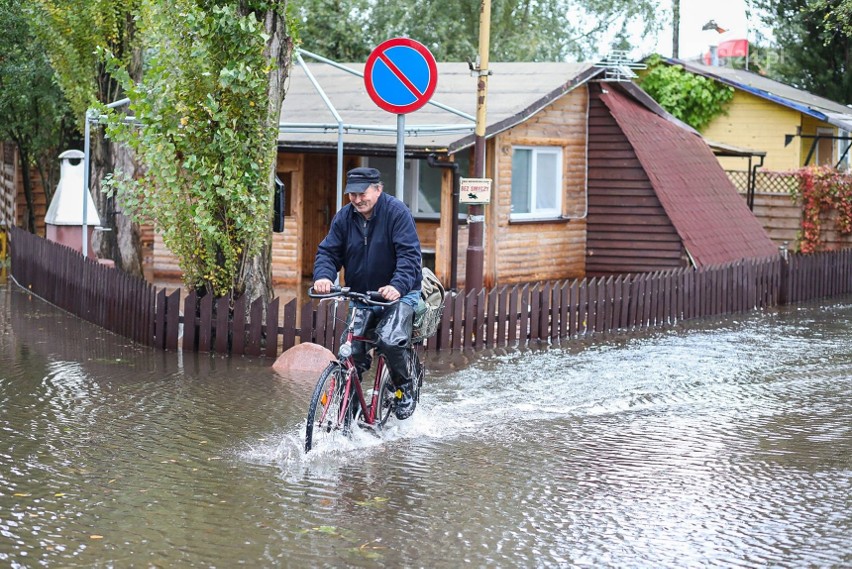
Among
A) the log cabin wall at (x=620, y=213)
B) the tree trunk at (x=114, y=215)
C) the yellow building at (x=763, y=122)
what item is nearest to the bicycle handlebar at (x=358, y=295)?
the tree trunk at (x=114, y=215)

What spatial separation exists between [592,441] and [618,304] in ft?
22.0

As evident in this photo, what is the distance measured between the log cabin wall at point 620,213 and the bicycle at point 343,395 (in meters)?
12.6

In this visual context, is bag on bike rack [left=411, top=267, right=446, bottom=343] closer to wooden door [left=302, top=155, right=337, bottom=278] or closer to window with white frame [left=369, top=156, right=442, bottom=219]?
window with white frame [left=369, top=156, right=442, bottom=219]

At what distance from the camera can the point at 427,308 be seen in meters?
8.76

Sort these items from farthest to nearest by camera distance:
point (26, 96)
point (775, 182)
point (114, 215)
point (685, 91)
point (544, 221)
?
point (685, 91) → point (775, 182) → point (26, 96) → point (544, 221) → point (114, 215)

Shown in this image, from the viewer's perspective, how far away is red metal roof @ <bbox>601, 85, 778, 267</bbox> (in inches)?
805

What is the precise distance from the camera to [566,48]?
47438 millimetres

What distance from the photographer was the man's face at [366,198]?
26.7 feet

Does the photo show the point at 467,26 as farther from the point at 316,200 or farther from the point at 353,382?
the point at 353,382

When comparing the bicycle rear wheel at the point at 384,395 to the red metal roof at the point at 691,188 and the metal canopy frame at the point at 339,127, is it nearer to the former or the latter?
the metal canopy frame at the point at 339,127

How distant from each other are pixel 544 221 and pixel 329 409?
13.1 meters

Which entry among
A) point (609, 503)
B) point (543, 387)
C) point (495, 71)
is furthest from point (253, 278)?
point (495, 71)

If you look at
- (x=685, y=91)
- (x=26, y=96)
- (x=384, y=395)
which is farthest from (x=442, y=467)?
(x=685, y=91)

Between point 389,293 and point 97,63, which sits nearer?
point 389,293
